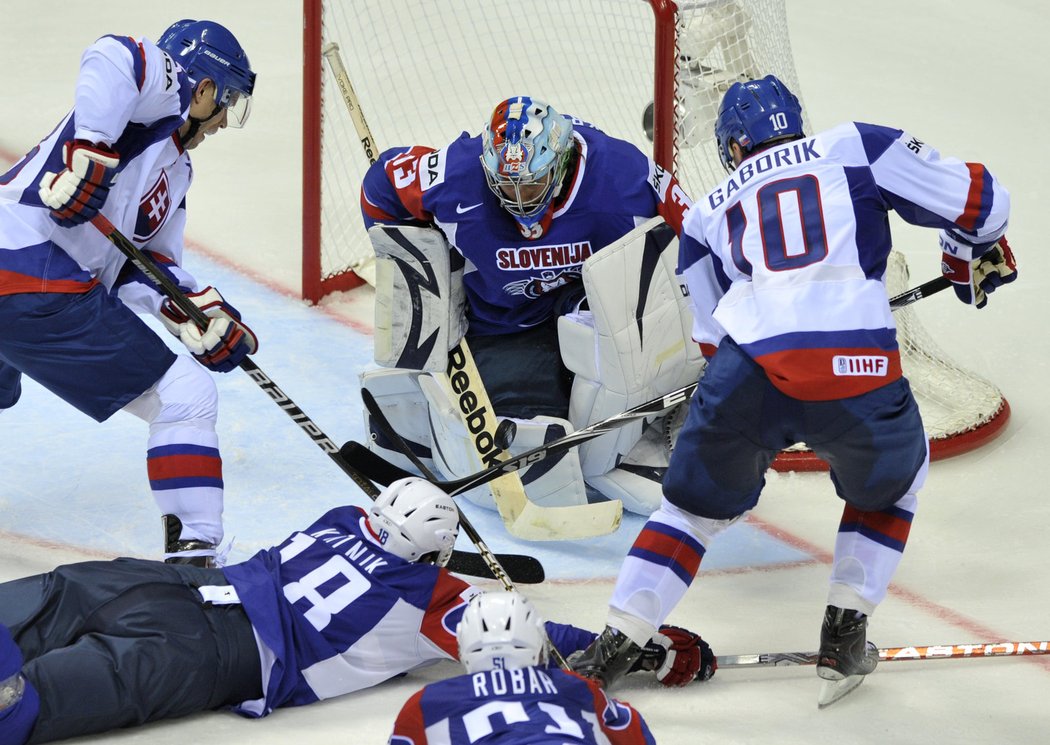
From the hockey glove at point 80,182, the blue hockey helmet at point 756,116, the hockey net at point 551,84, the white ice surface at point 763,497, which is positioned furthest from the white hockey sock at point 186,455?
the hockey net at point 551,84

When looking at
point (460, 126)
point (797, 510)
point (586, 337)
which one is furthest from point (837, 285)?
point (460, 126)

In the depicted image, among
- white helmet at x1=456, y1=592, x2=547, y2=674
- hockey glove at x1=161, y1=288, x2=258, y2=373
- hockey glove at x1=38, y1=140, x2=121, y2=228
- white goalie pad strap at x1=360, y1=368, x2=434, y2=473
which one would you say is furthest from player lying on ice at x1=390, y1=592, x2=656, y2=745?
white goalie pad strap at x1=360, y1=368, x2=434, y2=473

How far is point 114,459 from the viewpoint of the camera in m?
4.40

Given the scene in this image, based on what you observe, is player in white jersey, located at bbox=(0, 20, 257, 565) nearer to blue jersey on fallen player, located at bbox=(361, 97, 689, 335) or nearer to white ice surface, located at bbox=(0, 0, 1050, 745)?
white ice surface, located at bbox=(0, 0, 1050, 745)

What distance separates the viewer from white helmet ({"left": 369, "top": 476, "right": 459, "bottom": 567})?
3.12m

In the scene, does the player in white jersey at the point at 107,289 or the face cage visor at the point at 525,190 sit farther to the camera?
the face cage visor at the point at 525,190

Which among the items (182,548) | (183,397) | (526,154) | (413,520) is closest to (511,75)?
(526,154)

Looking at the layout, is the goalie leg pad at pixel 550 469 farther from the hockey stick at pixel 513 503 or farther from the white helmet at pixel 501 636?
the white helmet at pixel 501 636

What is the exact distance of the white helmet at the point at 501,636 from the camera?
2.54 meters

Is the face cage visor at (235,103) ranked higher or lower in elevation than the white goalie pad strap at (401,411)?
higher

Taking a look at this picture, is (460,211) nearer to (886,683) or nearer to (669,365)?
(669,365)

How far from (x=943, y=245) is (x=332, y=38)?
11.5 feet

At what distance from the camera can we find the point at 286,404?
147 inches

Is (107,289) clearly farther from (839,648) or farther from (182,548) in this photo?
(839,648)
